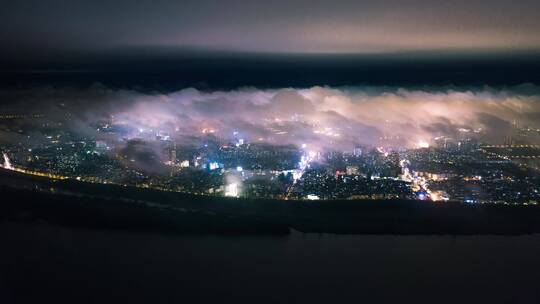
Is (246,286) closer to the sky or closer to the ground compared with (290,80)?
closer to the ground

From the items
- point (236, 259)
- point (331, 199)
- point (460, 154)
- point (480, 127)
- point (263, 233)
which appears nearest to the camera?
point (236, 259)

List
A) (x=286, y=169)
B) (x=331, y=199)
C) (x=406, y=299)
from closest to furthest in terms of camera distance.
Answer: (x=406, y=299) → (x=331, y=199) → (x=286, y=169)

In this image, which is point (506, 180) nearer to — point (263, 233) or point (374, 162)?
point (374, 162)

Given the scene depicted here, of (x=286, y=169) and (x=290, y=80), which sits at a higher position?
(x=290, y=80)

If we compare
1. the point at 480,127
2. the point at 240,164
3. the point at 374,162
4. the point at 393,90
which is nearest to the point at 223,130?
the point at 240,164

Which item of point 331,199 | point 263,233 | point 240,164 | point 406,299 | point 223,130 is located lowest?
point 406,299

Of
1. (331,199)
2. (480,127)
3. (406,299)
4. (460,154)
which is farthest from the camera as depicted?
(480,127)

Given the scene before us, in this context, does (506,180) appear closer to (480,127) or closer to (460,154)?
(460,154)

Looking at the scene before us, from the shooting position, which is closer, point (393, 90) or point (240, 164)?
point (240, 164)

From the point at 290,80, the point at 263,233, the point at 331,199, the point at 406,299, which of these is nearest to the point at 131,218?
the point at 263,233
